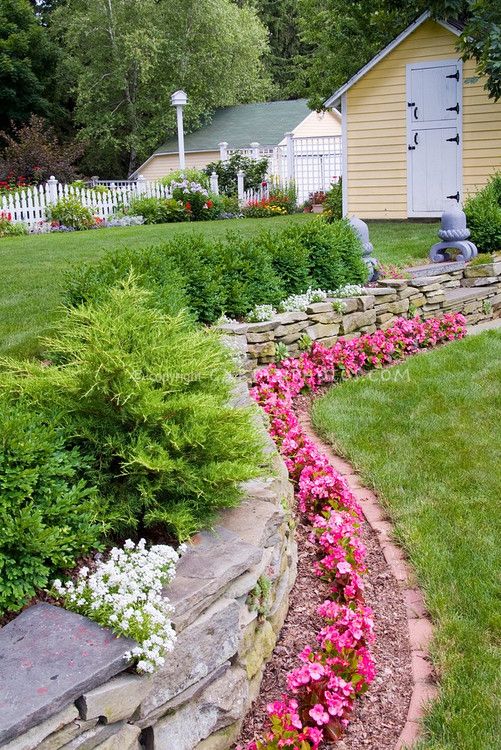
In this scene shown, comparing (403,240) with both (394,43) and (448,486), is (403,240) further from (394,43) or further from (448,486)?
(448,486)

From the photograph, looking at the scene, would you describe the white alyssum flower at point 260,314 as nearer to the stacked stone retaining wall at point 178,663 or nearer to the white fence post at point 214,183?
the stacked stone retaining wall at point 178,663

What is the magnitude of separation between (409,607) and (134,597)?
4.25 feet

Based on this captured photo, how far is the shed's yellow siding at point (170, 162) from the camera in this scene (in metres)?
25.3

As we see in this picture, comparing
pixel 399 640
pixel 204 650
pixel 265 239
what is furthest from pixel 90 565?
pixel 265 239

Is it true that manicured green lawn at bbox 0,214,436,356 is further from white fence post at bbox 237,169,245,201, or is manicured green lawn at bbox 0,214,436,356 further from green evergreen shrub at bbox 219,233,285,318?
white fence post at bbox 237,169,245,201

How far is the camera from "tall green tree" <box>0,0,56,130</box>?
2798 centimetres

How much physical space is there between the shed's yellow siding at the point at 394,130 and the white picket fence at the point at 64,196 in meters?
5.63

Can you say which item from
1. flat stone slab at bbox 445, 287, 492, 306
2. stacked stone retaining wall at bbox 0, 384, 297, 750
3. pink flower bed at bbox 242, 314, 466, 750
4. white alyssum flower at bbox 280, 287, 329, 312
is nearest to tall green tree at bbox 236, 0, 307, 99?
flat stone slab at bbox 445, 287, 492, 306

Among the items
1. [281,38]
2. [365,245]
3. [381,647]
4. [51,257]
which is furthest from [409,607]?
[281,38]

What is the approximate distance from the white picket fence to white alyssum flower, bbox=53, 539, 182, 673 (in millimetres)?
13552

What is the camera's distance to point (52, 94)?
3123cm

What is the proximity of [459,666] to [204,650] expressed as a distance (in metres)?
0.92

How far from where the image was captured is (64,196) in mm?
16000

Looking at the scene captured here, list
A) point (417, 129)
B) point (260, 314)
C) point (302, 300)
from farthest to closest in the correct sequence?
point (417, 129) → point (302, 300) → point (260, 314)
